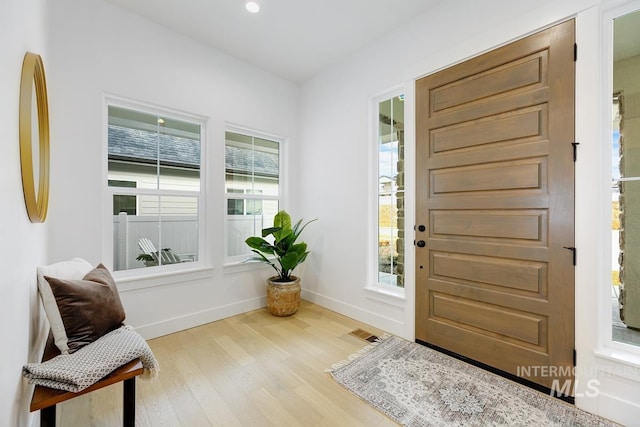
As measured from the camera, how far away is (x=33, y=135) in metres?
1.40

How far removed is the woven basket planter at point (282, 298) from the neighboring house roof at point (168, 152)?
1477mm

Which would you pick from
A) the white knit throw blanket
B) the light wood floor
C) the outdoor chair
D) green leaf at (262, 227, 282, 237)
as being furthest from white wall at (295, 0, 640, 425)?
the white knit throw blanket

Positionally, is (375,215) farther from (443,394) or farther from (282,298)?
(443,394)

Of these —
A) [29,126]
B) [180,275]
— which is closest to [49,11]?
[29,126]

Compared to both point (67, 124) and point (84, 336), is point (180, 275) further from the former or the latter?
point (67, 124)

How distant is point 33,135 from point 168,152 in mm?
1434

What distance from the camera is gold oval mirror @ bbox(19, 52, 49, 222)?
1.19 m

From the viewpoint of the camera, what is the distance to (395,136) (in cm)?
285

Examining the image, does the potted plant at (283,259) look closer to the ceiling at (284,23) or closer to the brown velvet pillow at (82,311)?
the brown velvet pillow at (82,311)

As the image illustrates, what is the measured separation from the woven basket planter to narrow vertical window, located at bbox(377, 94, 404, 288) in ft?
3.28

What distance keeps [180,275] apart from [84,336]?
1.43 m

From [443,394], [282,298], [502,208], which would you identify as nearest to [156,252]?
[282,298]

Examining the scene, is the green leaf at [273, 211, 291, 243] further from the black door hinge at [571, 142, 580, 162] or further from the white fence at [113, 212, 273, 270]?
the black door hinge at [571, 142, 580, 162]

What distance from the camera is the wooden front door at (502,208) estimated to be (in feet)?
5.78
